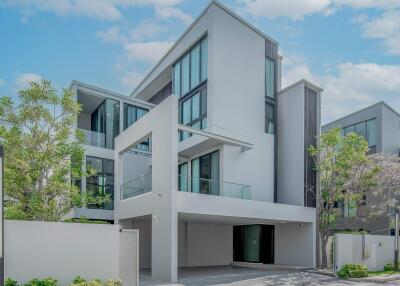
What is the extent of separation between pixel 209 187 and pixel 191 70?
893cm

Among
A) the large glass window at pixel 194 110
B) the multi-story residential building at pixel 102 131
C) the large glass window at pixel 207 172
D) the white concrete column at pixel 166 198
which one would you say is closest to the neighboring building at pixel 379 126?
the large glass window at pixel 207 172

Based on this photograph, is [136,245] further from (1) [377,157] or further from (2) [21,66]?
(1) [377,157]

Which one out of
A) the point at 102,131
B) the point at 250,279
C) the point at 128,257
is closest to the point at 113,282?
the point at 128,257

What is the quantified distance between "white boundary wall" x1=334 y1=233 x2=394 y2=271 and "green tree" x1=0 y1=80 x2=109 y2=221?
39.8 feet

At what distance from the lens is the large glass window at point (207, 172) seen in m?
19.3

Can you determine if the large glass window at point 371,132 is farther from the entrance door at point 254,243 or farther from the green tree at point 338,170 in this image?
the entrance door at point 254,243

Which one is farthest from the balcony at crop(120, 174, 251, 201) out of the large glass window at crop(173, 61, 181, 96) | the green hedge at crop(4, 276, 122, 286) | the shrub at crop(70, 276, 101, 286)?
the large glass window at crop(173, 61, 181, 96)

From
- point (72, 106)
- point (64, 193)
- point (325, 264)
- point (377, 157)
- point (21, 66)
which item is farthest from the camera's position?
point (377, 157)

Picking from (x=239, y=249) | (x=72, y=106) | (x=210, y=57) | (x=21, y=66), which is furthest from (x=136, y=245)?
(x=239, y=249)

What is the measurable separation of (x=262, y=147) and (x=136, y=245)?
520 inches

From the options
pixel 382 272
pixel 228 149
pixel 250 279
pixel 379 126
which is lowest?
pixel 382 272

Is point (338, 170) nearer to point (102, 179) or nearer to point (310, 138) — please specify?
point (310, 138)

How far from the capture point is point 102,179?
25922mm

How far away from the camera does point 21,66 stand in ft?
42.3
